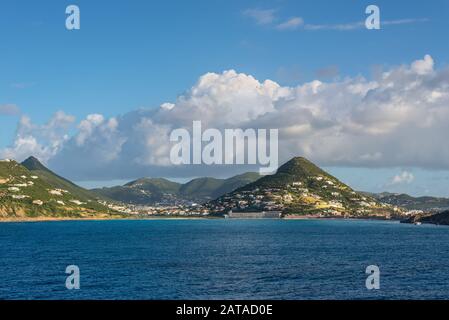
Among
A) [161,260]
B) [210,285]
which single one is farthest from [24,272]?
[210,285]


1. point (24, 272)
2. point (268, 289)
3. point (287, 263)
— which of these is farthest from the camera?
point (287, 263)

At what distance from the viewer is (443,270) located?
131250mm

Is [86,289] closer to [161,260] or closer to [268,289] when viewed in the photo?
[268,289]

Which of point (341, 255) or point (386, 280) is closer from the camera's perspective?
point (386, 280)
